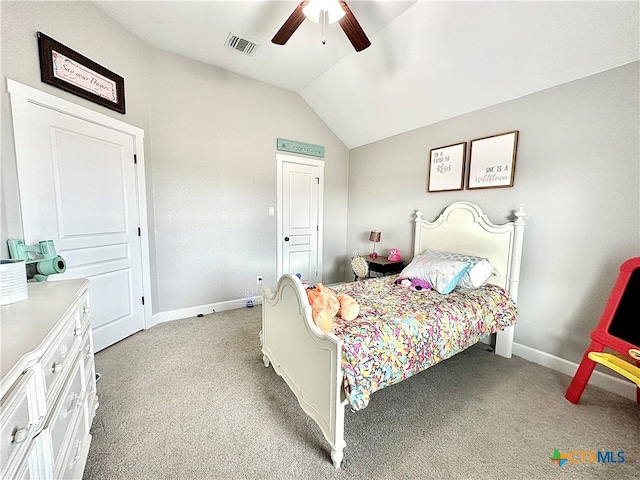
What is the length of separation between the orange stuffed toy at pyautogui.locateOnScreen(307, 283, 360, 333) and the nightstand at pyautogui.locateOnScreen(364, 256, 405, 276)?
159cm

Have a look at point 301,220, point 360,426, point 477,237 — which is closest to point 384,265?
point 477,237

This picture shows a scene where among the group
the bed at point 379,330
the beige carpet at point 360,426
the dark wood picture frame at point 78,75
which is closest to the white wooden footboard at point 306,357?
the bed at point 379,330

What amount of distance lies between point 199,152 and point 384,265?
2648 millimetres

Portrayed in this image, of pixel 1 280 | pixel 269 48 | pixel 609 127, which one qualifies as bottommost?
pixel 1 280

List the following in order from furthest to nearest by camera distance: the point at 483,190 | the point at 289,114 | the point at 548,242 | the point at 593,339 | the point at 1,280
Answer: the point at 289,114 < the point at 483,190 < the point at 548,242 < the point at 593,339 < the point at 1,280

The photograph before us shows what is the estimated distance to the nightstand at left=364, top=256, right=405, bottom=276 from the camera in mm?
3223

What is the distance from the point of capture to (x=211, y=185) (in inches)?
124

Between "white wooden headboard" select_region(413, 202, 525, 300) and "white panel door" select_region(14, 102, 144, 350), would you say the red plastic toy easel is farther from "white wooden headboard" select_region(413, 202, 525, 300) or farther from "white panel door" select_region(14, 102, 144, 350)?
"white panel door" select_region(14, 102, 144, 350)

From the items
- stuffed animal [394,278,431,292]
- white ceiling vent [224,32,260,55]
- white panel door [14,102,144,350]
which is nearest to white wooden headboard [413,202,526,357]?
stuffed animal [394,278,431,292]

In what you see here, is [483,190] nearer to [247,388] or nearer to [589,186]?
[589,186]

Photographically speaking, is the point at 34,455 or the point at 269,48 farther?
the point at 269,48

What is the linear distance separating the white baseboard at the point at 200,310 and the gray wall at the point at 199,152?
0.20 feet

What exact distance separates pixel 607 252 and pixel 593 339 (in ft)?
2.19

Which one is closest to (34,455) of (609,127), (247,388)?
(247,388)
